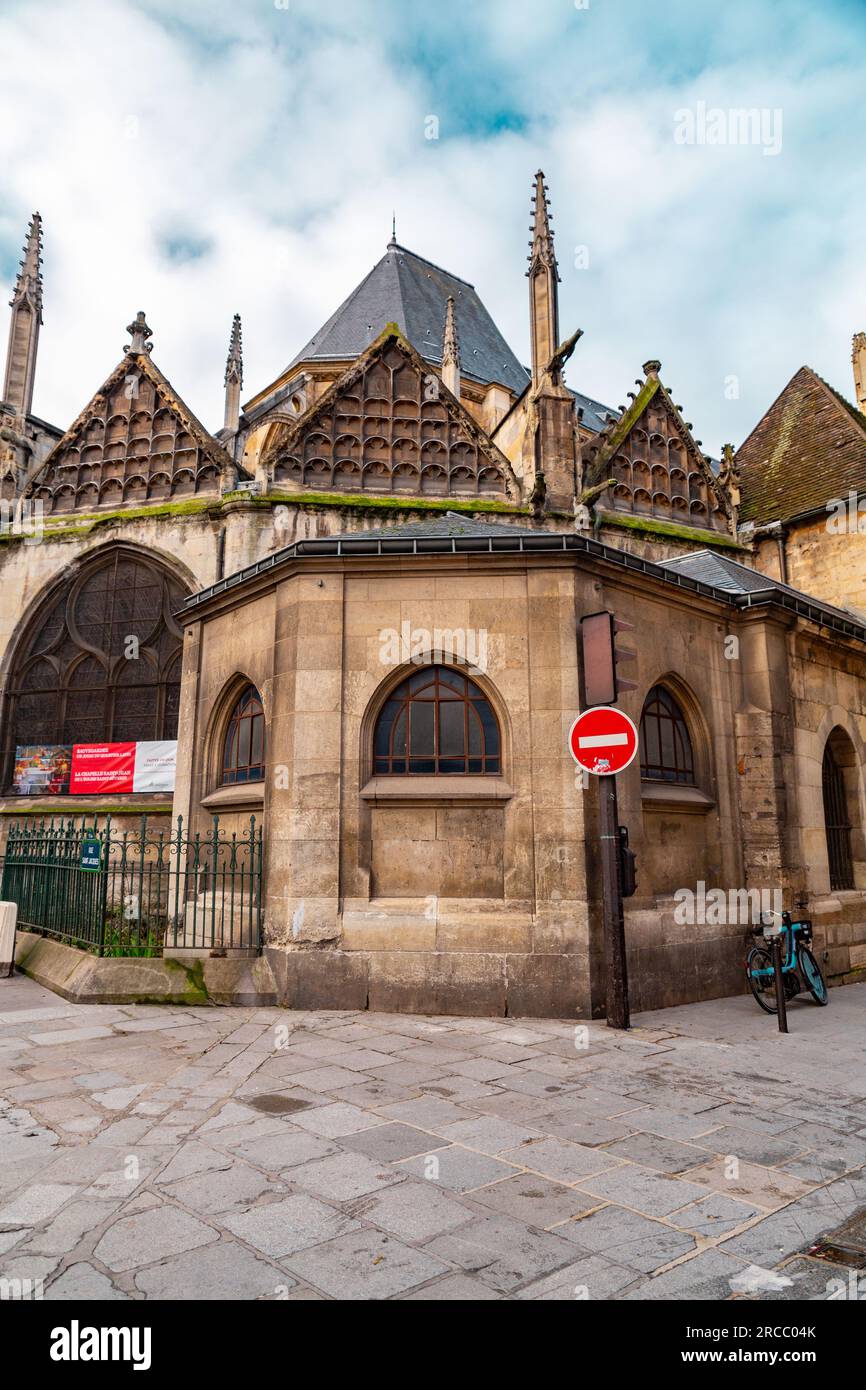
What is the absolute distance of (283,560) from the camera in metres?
8.96

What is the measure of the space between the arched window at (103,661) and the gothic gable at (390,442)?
363 centimetres

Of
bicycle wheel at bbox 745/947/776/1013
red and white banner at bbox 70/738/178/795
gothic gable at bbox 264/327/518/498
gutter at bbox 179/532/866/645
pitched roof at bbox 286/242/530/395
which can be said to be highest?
pitched roof at bbox 286/242/530/395

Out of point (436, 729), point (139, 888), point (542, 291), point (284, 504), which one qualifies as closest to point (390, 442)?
point (284, 504)

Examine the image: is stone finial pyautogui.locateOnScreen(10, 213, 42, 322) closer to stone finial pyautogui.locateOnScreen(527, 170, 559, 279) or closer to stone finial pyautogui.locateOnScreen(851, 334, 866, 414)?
stone finial pyautogui.locateOnScreen(527, 170, 559, 279)

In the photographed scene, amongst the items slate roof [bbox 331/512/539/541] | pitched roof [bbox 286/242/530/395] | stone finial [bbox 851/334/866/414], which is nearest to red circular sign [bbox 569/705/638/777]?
slate roof [bbox 331/512/539/541]

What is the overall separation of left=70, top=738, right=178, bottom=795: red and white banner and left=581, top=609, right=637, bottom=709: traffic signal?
388 inches

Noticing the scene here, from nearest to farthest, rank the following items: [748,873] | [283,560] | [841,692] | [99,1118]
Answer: [99,1118], [283,560], [748,873], [841,692]

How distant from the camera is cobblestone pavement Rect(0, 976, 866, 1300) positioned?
3035 mm

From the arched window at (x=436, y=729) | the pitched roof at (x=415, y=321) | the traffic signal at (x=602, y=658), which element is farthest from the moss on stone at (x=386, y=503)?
the pitched roof at (x=415, y=321)

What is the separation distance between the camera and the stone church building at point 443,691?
26.8ft

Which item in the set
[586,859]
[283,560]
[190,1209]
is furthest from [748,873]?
[190,1209]

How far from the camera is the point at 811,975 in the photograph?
903 cm

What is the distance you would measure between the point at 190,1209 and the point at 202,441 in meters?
16.0

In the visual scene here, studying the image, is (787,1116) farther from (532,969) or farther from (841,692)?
(841,692)
